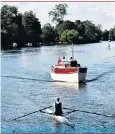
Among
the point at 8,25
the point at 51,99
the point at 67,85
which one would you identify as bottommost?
the point at 51,99

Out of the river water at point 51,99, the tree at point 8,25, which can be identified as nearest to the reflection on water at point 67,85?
the river water at point 51,99

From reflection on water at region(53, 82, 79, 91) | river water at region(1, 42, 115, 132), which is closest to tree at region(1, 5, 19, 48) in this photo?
river water at region(1, 42, 115, 132)

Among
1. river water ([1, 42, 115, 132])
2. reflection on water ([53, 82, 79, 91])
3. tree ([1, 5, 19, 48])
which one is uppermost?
tree ([1, 5, 19, 48])

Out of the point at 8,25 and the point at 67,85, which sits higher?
the point at 8,25

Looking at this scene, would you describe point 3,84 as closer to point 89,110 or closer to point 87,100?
point 87,100

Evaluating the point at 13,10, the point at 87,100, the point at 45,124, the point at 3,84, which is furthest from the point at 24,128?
the point at 13,10

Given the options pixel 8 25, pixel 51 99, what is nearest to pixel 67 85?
pixel 51 99

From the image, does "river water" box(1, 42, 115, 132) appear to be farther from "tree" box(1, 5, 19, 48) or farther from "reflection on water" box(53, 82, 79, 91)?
"tree" box(1, 5, 19, 48)

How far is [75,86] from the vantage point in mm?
61719

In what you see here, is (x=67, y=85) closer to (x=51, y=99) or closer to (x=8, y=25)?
(x=51, y=99)

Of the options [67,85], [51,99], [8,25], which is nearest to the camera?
[51,99]

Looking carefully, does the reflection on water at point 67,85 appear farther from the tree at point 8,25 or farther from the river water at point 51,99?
the tree at point 8,25

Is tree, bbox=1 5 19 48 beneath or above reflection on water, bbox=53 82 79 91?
above

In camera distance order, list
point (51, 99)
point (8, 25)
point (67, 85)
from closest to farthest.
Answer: point (51, 99) < point (67, 85) < point (8, 25)
